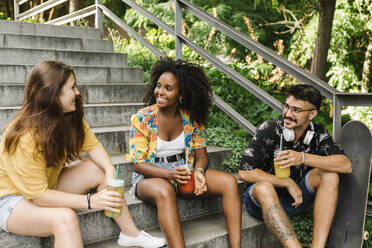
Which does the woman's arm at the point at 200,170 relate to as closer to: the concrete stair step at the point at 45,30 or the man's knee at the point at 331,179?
the man's knee at the point at 331,179

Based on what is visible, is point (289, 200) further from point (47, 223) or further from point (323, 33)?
point (323, 33)

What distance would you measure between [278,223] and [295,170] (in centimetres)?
52

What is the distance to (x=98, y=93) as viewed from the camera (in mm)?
4059

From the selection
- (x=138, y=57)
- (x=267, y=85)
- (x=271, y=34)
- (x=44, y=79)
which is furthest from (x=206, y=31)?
(x=44, y=79)

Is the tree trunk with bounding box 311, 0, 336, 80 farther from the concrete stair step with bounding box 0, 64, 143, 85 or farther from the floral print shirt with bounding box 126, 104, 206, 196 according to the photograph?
the floral print shirt with bounding box 126, 104, 206, 196

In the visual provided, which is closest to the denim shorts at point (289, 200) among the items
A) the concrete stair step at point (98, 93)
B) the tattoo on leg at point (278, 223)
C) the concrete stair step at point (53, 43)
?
the tattoo on leg at point (278, 223)

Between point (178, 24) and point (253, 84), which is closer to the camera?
point (253, 84)

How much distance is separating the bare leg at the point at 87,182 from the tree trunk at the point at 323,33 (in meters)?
3.26

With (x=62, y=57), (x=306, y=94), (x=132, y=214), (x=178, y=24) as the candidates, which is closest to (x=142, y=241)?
(x=132, y=214)

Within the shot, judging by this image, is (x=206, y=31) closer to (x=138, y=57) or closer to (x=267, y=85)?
(x=138, y=57)

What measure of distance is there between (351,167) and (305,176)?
1.06ft

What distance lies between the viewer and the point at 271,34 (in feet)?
33.7

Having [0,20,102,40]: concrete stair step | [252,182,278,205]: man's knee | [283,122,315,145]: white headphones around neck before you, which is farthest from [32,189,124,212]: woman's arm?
[0,20,102,40]: concrete stair step

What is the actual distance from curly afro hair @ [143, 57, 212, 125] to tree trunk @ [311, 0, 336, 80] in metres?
2.26
